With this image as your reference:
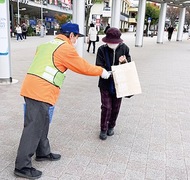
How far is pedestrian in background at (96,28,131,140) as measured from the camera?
11.8ft

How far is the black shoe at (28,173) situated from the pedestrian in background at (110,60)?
1334mm

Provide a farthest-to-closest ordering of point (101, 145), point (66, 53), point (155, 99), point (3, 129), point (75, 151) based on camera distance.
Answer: point (155, 99)
point (3, 129)
point (101, 145)
point (75, 151)
point (66, 53)

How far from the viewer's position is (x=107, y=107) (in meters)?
3.83

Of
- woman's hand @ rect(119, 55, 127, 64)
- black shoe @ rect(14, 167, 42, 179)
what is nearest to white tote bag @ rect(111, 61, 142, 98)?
woman's hand @ rect(119, 55, 127, 64)

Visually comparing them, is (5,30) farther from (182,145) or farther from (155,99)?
(182,145)

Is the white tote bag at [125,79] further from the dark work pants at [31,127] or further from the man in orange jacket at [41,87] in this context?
the dark work pants at [31,127]

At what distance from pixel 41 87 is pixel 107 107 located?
1.33 meters

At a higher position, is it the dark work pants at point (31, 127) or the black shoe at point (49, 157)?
the dark work pants at point (31, 127)

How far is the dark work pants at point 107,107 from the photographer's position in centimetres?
383

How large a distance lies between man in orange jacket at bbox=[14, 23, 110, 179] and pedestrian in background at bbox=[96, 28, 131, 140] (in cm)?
82

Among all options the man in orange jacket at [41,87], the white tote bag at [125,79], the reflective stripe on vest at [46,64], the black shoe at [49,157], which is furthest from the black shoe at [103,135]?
the reflective stripe on vest at [46,64]

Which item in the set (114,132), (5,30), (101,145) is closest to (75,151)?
(101,145)

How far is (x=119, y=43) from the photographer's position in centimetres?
362

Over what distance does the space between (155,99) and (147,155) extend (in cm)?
295
